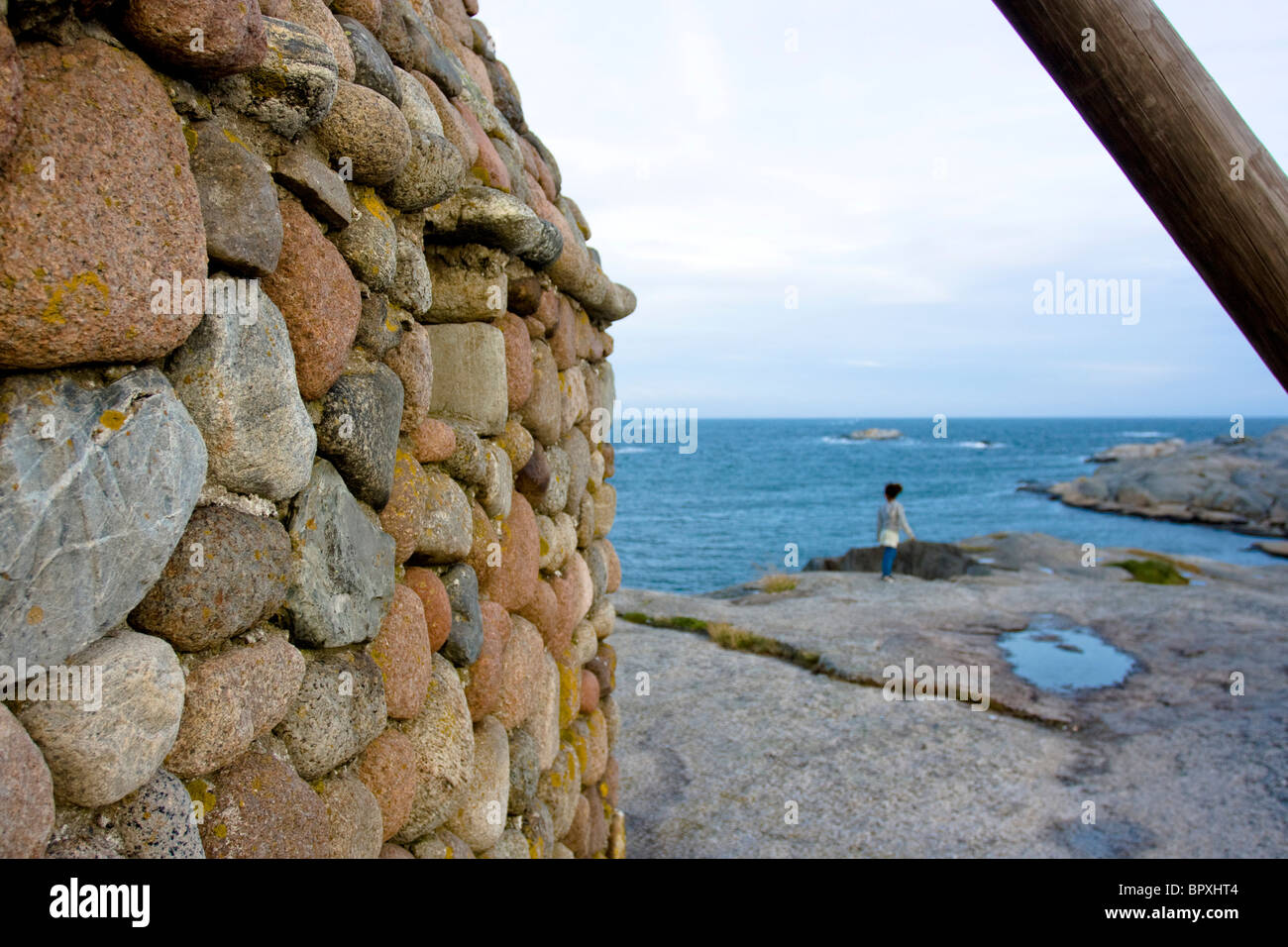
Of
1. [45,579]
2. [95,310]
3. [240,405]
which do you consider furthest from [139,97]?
[45,579]

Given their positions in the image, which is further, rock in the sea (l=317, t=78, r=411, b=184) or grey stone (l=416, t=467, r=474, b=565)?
grey stone (l=416, t=467, r=474, b=565)

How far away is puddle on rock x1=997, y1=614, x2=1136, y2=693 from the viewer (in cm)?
761

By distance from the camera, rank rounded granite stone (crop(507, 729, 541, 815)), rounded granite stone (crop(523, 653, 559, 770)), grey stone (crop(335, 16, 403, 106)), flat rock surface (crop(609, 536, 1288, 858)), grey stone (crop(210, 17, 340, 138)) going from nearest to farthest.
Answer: grey stone (crop(210, 17, 340, 138)) → grey stone (crop(335, 16, 403, 106)) → rounded granite stone (crop(507, 729, 541, 815)) → rounded granite stone (crop(523, 653, 559, 770)) → flat rock surface (crop(609, 536, 1288, 858))

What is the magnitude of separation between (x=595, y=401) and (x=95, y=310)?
289 centimetres


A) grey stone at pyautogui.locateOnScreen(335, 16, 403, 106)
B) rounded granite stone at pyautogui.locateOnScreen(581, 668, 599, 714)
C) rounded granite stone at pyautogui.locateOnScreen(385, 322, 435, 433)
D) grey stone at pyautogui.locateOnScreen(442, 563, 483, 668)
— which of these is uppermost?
grey stone at pyautogui.locateOnScreen(335, 16, 403, 106)

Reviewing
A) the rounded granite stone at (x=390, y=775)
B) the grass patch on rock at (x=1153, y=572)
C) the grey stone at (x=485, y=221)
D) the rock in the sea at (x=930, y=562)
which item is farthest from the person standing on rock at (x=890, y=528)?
the rounded granite stone at (x=390, y=775)

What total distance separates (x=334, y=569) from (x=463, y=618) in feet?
2.25

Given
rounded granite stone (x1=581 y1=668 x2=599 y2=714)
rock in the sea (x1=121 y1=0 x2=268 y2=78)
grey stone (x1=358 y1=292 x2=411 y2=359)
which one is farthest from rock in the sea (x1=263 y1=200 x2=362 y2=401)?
rounded granite stone (x1=581 y1=668 x2=599 y2=714)

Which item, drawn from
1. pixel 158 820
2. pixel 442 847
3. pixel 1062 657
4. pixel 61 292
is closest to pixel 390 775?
pixel 442 847

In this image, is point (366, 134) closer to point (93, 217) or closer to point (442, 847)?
point (93, 217)

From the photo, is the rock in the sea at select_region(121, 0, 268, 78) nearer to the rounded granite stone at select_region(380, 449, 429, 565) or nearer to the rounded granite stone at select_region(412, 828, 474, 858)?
the rounded granite stone at select_region(380, 449, 429, 565)

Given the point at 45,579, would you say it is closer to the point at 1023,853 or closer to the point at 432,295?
the point at 432,295

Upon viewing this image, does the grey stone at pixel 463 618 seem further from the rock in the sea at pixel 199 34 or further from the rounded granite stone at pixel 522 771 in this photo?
the rock in the sea at pixel 199 34

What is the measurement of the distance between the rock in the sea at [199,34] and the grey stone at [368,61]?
0.43 metres
